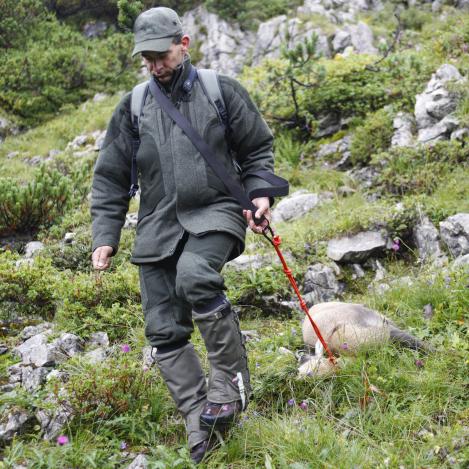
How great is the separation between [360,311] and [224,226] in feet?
4.76

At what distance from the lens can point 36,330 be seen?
444cm

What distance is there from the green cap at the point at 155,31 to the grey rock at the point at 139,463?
6.62ft

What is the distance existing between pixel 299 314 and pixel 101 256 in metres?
2.19

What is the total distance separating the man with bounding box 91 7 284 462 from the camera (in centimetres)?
279

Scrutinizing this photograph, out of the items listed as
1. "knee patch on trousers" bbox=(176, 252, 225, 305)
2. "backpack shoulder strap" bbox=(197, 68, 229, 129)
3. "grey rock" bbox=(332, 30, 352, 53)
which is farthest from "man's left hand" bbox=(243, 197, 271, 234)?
"grey rock" bbox=(332, 30, 352, 53)

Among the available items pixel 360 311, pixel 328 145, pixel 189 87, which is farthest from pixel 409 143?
pixel 189 87

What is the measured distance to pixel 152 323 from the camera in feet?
9.89

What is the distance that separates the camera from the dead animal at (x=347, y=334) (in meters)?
3.58

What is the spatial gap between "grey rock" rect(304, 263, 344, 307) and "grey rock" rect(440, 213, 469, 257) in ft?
3.58

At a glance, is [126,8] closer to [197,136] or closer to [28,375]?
[197,136]

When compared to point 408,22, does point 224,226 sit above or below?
above

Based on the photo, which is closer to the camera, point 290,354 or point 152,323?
point 152,323

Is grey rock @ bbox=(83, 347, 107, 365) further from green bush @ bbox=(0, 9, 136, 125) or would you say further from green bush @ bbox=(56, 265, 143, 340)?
green bush @ bbox=(0, 9, 136, 125)

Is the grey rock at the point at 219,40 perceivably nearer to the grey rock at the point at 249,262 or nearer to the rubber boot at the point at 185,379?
the grey rock at the point at 249,262
